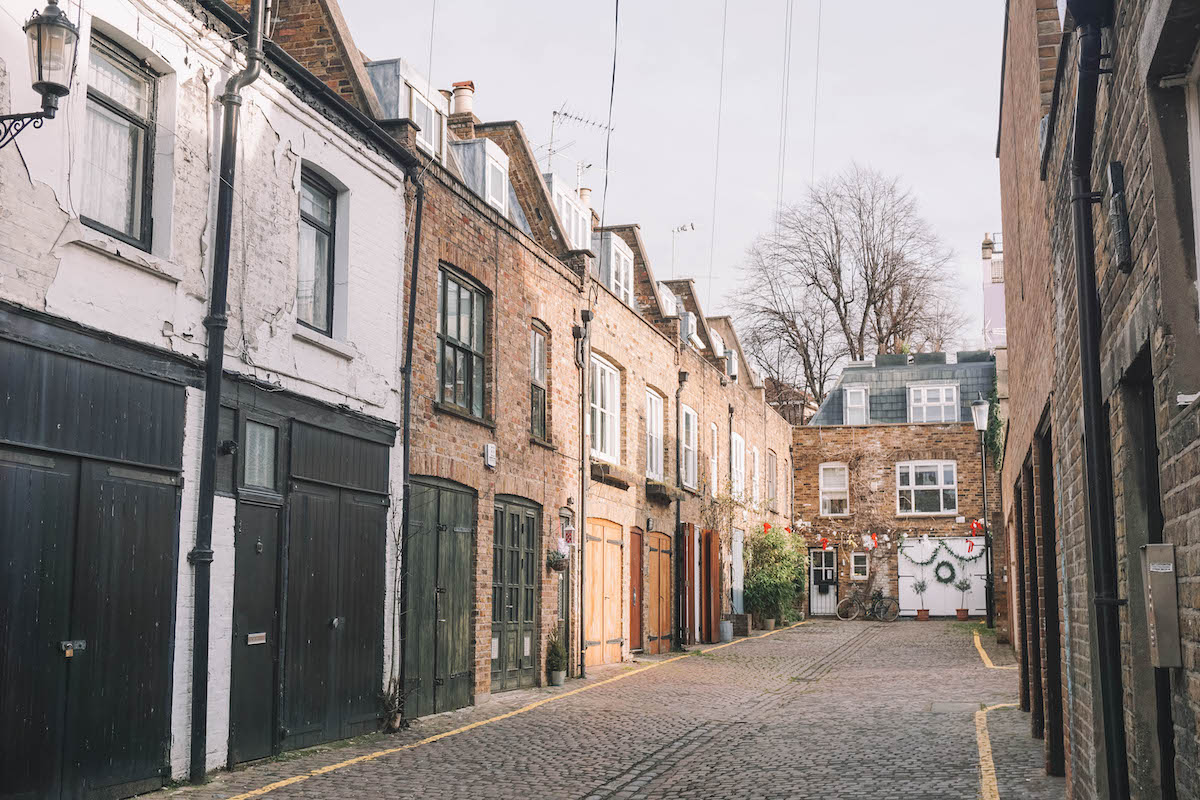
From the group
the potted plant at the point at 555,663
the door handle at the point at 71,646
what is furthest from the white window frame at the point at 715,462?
the door handle at the point at 71,646

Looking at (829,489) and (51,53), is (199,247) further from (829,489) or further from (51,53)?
(829,489)

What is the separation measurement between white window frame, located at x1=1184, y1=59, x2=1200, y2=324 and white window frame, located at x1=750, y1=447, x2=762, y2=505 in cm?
2916

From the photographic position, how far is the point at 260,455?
10.1 meters

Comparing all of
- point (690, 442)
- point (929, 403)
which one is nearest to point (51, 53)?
point (690, 442)

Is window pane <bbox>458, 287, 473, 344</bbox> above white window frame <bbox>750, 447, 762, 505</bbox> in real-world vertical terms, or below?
above

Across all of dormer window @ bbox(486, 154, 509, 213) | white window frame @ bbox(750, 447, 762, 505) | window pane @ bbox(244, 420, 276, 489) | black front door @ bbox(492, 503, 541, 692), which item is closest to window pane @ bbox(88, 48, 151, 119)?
window pane @ bbox(244, 420, 276, 489)

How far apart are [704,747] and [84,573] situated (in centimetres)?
594

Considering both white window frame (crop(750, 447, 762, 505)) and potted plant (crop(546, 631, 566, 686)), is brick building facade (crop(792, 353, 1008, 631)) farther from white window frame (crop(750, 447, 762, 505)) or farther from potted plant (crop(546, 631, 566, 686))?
potted plant (crop(546, 631, 566, 686))

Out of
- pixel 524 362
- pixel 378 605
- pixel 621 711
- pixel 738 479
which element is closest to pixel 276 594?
pixel 378 605

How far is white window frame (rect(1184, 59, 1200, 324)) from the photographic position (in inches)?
143

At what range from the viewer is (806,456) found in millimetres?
39844

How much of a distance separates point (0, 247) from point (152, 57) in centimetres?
241

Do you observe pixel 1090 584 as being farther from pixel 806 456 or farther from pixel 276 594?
pixel 806 456

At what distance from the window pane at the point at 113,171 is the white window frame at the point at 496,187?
8191 mm
